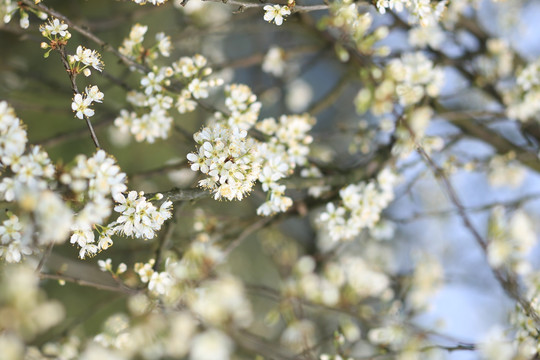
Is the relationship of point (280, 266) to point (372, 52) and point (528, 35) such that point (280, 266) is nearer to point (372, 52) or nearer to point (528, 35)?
point (372, 52)

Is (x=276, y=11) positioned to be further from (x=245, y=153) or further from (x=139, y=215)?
(x=139, y=215)

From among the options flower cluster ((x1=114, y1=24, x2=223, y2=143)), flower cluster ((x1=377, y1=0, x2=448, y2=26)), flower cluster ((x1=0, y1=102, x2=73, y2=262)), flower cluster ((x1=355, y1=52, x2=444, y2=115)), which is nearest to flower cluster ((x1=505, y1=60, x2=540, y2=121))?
flower cluster ((x1=355, y1=52, x2=444, y2=115))

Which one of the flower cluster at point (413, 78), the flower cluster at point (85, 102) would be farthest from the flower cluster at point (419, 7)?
the flower cluster at point (85, 102)

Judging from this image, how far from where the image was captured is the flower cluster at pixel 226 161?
156 centimetres

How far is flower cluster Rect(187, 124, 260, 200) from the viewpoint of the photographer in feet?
5.11

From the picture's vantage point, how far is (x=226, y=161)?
158 centimetres

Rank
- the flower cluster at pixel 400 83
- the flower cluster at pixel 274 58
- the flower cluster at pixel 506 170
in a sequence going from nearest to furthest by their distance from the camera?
the flower cluster at pixel 400 83 < the flower cluster at pixel 506 170 < the flower cluster at pixel 274 58

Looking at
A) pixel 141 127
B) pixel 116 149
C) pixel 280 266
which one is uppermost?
pixel 141 127

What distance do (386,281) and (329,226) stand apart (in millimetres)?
1445

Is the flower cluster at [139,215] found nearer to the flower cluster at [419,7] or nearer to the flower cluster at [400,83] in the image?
the flower cluster at [419,7]

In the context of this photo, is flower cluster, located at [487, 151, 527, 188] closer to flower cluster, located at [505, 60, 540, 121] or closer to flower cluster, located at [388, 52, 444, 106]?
flower cluster, located at [505, 60, 540, 121]

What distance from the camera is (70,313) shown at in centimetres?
397

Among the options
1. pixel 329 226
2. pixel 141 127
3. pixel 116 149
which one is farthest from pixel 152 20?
pixel 329 226

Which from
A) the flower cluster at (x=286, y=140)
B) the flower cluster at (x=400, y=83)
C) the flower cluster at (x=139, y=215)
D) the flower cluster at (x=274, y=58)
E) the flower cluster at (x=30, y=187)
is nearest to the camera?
the flower cluster at (x=30, y=187)
